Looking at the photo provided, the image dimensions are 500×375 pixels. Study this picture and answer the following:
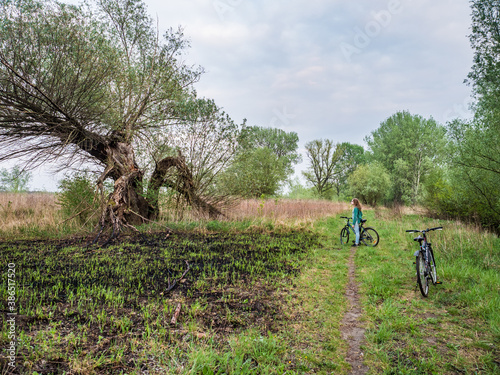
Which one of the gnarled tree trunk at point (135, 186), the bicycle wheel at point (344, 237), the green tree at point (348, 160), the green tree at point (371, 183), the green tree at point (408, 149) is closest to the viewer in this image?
the gnarled tree trunk at point (135, 186)

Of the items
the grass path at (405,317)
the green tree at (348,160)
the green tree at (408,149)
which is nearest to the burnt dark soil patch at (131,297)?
the grass path at (405,317)

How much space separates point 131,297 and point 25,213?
11279 mm

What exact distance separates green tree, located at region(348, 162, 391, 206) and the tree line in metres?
23.1

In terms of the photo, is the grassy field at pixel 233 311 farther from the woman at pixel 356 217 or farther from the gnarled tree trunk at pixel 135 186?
the gnarled tree trunk at pixel 135 186

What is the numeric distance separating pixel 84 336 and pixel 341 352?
3.05 m

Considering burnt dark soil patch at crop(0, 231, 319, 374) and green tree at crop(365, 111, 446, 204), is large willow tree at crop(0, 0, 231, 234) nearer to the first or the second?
burnt dark soil patch at crop(0, 231, 319, 374)

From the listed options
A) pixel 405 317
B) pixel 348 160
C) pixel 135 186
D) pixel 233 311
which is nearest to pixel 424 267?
pixel 405 317

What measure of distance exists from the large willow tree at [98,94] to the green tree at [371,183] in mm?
32621

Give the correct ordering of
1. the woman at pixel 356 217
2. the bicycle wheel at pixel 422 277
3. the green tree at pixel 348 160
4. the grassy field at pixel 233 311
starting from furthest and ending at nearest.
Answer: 1. the green tree at pixel 348 160
2. the woman at pixel 356 217
3. the bicycle wheel at pixel 422 277
4. the grassy field at pixel 233 311

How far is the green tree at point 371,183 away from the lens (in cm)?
4009

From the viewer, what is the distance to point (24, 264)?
603 cm

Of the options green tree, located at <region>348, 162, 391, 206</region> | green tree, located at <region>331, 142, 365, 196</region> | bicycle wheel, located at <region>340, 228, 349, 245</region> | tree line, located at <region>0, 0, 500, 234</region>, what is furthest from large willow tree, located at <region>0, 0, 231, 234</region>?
green tree, located at <region>331, 142, 365, 196</region>

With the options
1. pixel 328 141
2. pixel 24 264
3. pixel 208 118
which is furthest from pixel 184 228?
pixel 328 141

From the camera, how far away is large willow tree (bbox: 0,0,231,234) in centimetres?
807
